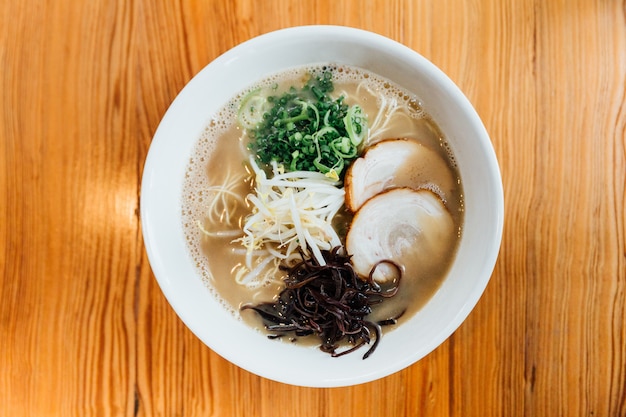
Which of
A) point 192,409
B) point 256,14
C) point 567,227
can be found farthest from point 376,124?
point 192,409

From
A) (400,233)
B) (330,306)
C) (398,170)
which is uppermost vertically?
(398,170)

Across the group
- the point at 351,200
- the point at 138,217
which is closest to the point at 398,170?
the point at 351,200

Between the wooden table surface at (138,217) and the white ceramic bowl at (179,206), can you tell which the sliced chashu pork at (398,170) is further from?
the wooden table surface at (138,217)

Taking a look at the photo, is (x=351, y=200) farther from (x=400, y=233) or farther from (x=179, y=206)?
(x=179, y=206)

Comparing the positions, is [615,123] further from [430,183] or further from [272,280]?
[272,280]

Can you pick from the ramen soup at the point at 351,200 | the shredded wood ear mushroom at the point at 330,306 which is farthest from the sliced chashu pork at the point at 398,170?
the shredded wood ear mushroom at the point at 330,306

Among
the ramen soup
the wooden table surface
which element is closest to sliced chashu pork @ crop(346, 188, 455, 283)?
the ramen soup

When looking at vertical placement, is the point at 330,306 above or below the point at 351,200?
below
